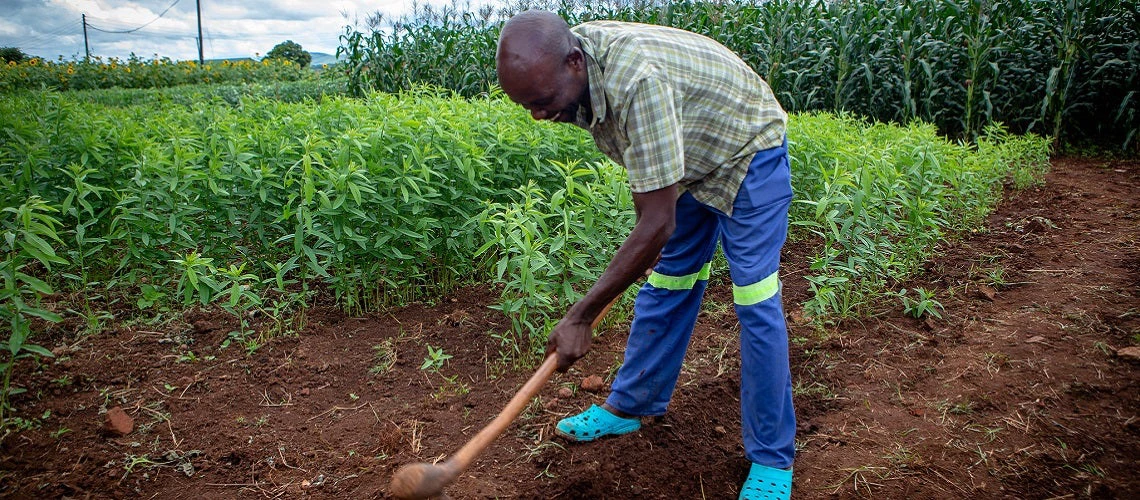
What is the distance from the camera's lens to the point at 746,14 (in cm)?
1005

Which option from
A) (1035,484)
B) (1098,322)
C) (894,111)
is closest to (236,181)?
(1035,484)

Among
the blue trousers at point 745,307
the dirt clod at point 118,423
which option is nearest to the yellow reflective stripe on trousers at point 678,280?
the blue trousers at point 745,307

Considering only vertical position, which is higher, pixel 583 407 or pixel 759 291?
pixel 759 291

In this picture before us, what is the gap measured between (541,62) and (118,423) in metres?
2.23

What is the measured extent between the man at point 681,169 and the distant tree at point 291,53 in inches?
898

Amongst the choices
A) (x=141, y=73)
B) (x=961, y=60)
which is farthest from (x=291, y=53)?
(x=961, y=60)

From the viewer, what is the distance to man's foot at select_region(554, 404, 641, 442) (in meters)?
2.78

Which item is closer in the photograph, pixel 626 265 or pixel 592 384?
pixel 626 265

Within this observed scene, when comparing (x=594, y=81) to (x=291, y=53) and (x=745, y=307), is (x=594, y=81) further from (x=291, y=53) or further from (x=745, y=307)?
(x=291, y=53)

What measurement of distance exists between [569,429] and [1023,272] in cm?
305

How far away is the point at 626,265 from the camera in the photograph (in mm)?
2059

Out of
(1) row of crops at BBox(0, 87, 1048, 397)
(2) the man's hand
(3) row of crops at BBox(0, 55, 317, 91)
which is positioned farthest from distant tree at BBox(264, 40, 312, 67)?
(2) the man's hand

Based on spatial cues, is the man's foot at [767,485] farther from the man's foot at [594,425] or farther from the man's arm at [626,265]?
the man's arm at [626,265]

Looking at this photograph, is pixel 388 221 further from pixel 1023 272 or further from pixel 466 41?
pixel 466 41
